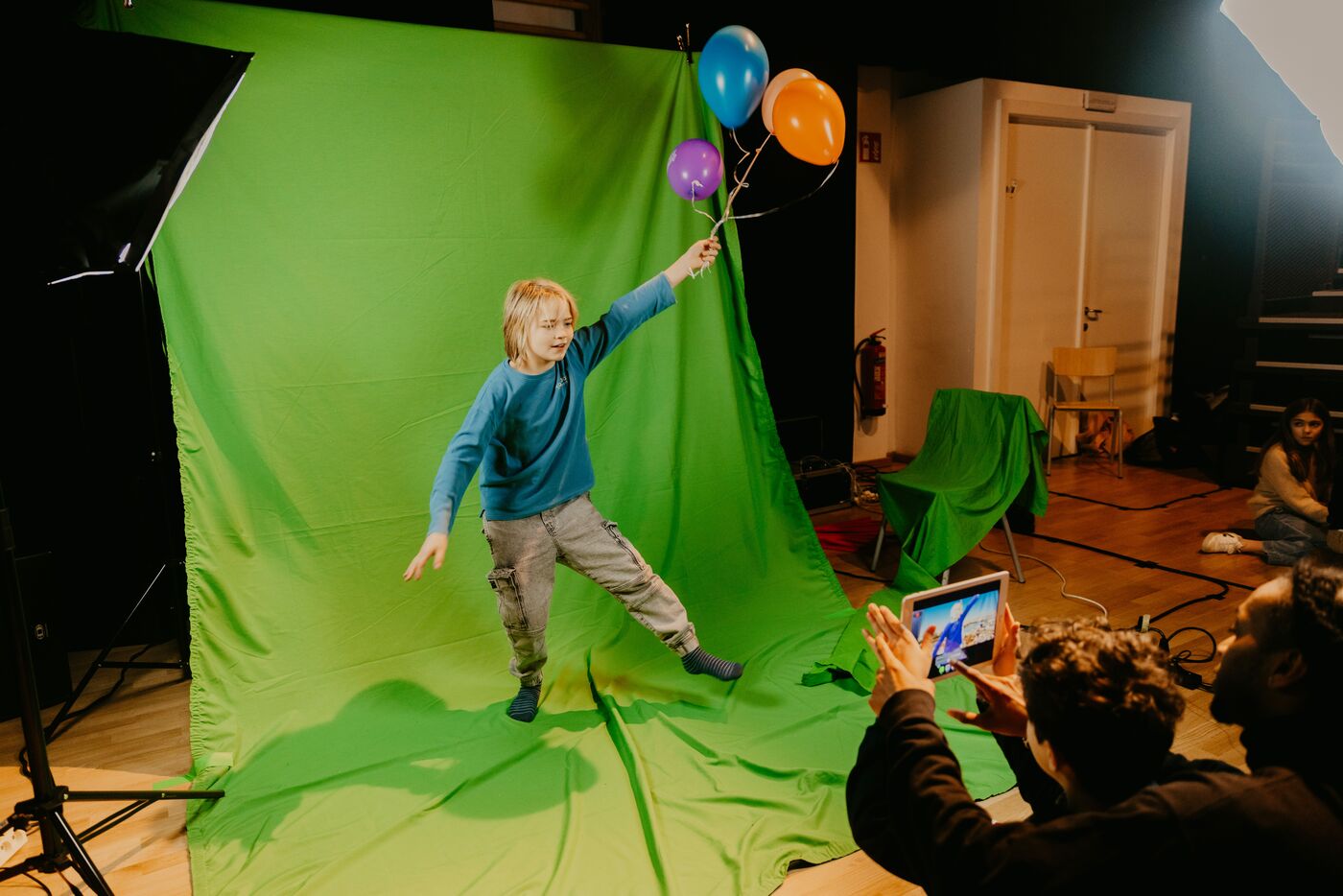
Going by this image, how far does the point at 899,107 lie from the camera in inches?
240

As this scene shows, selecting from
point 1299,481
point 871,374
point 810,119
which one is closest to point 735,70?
point 810,119

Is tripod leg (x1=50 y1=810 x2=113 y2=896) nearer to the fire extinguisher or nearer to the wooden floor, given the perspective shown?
the wooden floor

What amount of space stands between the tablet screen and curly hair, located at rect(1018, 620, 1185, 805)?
1.39 feet

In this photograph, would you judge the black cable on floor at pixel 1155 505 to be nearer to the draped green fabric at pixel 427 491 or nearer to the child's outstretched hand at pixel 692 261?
the draped green fabric at pixel 427 491

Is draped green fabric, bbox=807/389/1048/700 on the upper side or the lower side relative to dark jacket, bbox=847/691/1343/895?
lower

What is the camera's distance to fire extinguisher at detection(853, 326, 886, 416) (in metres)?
6.19

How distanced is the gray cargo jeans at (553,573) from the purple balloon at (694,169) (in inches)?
41.9

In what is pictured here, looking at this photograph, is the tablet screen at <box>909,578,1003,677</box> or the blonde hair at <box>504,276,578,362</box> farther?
the blonde hair at <box>504,276,578,362</box>

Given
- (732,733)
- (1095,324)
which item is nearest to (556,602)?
(732,733)

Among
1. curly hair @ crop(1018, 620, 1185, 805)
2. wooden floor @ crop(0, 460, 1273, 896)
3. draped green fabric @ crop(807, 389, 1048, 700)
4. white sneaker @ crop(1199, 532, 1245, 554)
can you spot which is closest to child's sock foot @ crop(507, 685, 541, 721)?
wooden floor @ crop(0, 460, 1273, 896)

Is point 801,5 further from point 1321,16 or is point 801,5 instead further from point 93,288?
point 1321,16

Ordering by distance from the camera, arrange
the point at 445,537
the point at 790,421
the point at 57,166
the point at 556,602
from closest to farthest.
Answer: the point at 57,166 < the point at 445,537 < the point at 556,602 < the point at 790,421

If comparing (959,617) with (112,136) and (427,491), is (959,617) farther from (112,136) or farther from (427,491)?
(112,136)

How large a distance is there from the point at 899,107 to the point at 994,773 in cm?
495
